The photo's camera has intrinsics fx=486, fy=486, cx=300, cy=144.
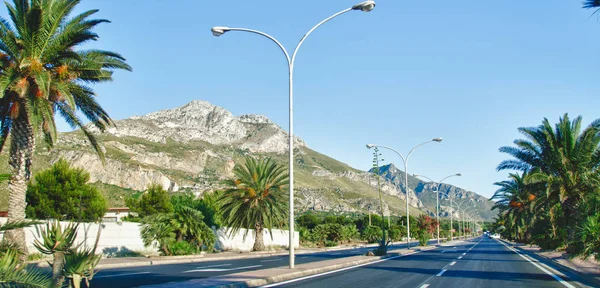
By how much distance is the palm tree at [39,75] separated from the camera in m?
17.4

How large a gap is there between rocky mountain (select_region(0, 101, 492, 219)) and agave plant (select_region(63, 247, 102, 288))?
6616 cm

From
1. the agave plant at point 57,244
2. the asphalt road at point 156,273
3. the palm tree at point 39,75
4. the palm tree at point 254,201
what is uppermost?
the palm tree at point 39,75

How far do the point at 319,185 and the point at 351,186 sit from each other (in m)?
27.3

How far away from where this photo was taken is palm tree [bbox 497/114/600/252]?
97.8ft

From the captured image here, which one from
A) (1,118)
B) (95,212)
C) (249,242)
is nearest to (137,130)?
(95,212)

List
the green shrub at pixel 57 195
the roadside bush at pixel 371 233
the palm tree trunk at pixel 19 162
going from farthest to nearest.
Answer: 1. the roadside bush at pixel 371 233
2. the green shrub at pixel 57 195
3. the palm tree trunk at pixel 19 162

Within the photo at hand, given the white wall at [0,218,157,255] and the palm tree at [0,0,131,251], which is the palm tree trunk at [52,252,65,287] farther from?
the white wall at [0,218,157,255]

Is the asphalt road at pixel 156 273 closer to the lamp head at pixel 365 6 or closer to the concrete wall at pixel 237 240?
the lamp head at pixel 365 6

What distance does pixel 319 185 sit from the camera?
155m

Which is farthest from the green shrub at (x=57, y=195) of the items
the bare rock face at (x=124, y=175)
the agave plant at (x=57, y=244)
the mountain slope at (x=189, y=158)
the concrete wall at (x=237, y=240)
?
the bare rock face at (x=124, y=175)

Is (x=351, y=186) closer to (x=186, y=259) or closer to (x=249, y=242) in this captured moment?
(x=249, y=242)

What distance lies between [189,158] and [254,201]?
104484mm

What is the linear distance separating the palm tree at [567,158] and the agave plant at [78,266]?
93.0 feet

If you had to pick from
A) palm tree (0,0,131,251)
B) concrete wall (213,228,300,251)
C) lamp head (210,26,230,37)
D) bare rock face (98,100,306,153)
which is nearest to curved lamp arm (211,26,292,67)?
lamp head (210,26,230,37)
